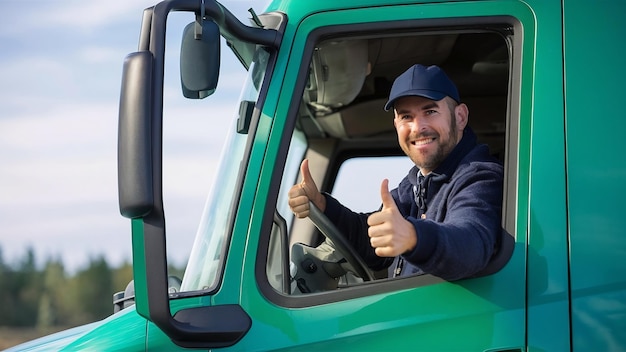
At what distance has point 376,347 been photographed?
8.15ft

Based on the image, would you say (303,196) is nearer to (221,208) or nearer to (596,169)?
(221,208)

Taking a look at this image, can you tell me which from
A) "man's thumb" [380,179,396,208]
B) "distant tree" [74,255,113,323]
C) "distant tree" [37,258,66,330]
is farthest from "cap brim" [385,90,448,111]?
"distant tree" [74,255,113,323]

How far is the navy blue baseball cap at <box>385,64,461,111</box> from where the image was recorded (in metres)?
2.96

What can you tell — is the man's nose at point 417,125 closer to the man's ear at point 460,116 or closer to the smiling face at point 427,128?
the smiling face at point 427,128

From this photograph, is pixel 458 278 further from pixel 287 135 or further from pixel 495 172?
pixel 287 135

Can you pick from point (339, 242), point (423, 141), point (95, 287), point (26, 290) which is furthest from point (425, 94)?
point (26, 290)

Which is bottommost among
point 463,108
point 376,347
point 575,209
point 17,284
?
point 376,347

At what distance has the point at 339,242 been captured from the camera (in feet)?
10.2

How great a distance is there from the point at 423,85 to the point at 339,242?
612 millimetres

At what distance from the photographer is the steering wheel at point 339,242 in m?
3.07

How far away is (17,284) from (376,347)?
82722 millimetres

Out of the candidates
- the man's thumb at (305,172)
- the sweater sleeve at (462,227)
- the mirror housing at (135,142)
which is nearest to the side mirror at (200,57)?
the mirror housing at (135,142)

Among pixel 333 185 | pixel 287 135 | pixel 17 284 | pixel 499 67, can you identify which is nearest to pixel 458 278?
pixel 287 135

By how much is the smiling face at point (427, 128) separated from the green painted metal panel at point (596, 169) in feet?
1.73
